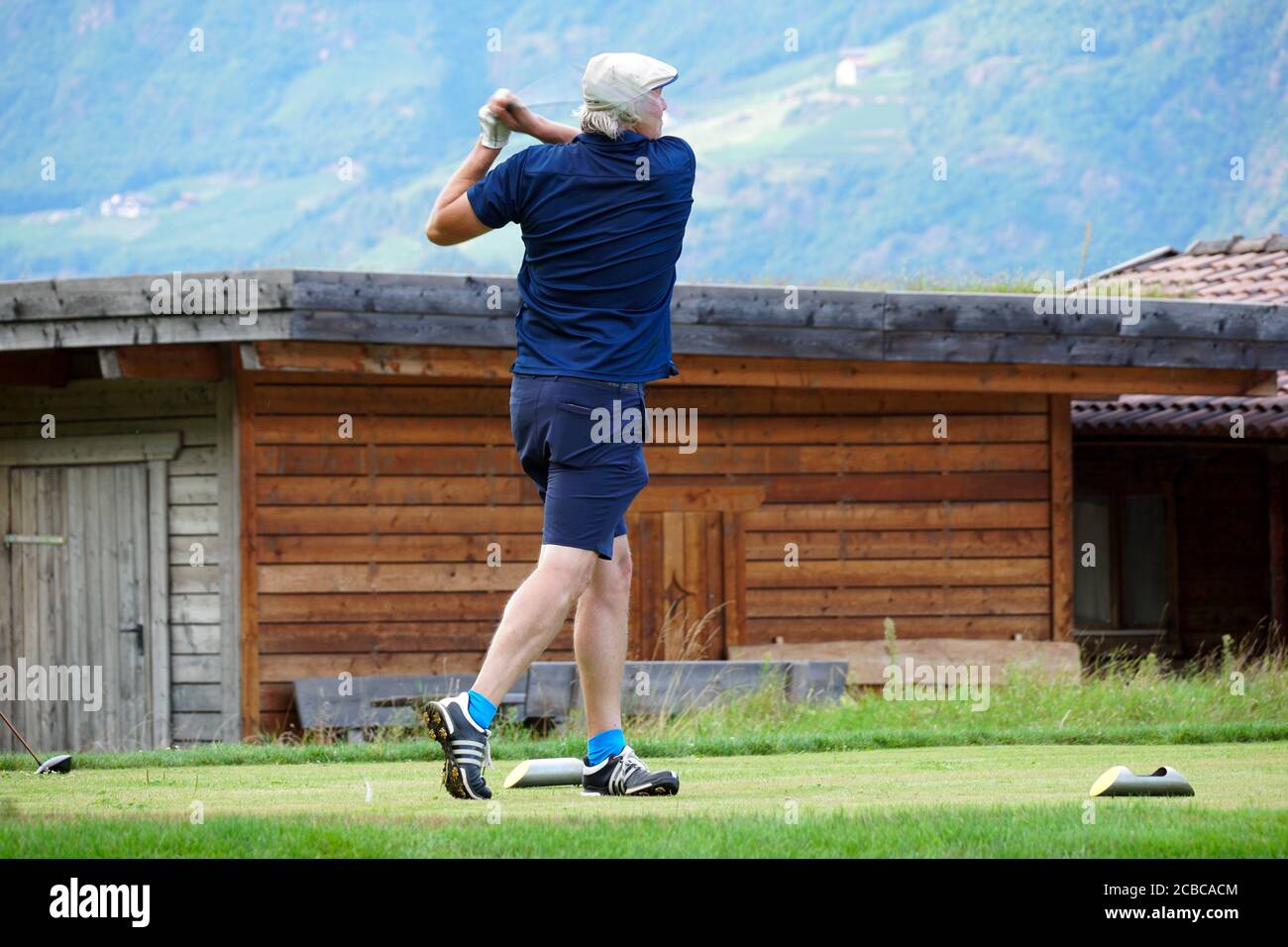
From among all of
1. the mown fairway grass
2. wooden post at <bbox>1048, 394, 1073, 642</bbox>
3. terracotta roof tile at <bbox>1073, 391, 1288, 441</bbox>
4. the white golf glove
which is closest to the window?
terracotta roof tile at <bbox>1073, 391, 1288, 441</bbox>

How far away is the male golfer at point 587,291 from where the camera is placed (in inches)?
178

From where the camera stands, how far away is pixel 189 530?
12008mm

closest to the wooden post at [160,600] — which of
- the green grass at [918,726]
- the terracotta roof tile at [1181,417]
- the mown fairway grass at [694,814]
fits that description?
the green grass at [918,726]

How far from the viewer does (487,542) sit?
1214 cm

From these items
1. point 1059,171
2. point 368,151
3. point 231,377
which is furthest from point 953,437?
point 368,151

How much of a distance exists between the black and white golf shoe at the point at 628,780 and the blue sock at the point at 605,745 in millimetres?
16

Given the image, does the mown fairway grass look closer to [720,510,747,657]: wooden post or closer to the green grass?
the green grass

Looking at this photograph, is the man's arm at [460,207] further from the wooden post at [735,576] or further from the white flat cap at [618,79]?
the wooden post at [735,576]

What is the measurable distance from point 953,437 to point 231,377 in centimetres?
532

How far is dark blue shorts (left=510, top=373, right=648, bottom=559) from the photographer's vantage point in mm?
4531

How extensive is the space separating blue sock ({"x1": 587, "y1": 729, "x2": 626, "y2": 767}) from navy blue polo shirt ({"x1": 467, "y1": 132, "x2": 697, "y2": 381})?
966 mm

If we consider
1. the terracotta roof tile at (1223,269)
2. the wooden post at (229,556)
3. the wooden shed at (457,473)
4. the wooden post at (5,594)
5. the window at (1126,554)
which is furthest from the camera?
the window at (1126,554)

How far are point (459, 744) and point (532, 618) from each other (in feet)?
1.23
